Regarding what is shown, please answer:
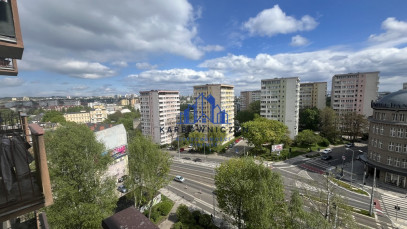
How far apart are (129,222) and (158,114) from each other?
52.0 m

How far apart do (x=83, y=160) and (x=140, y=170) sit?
6.62 metres

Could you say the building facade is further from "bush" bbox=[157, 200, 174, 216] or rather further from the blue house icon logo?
the blue house icon logo

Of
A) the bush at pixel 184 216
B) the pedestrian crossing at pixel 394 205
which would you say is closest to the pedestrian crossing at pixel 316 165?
the pedestrian crossing at pixel 394 205

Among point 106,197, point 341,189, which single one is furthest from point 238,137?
point 106,197

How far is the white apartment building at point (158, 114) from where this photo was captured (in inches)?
2219

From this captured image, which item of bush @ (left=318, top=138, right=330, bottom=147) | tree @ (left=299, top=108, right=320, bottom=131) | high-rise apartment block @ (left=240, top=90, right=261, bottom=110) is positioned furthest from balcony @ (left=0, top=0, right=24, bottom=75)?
high-rise apartment block @ (left=240, top=90, right=261, bottom=110)

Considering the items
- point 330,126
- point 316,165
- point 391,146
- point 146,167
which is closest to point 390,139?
point 391,146

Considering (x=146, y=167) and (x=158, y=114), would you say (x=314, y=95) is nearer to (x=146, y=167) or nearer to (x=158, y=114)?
(x=158, y=114)

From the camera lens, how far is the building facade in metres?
25.5

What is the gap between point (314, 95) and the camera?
→ 71.2m

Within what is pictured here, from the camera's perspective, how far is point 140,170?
60.5 feet

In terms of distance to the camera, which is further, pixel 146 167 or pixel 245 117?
pixel 245 117

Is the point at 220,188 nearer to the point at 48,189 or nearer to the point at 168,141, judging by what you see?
the point at 48,189

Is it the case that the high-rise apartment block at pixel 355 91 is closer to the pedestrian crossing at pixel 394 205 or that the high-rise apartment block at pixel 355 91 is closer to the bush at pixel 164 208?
the pedestrian crossing at pixel 394 205
